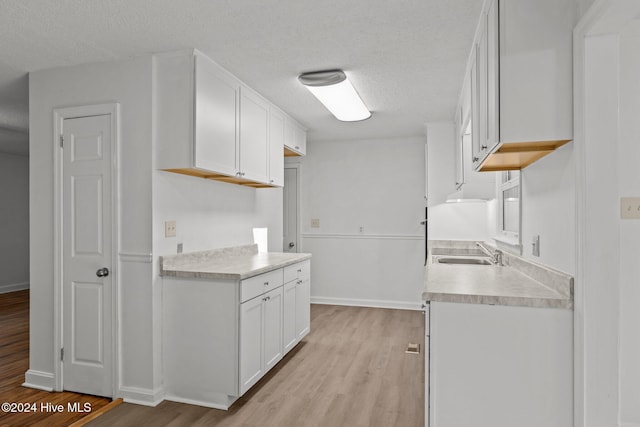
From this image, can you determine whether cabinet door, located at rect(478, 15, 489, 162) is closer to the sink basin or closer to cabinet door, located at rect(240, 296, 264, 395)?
the sink basin

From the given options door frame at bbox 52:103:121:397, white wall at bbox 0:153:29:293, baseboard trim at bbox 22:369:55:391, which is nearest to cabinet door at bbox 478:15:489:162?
door frame at bbox 52:103:121:397

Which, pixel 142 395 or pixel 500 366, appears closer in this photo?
pixel 500 366

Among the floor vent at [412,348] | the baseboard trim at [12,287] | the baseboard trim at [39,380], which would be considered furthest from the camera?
the baseboard trim at [12,287]

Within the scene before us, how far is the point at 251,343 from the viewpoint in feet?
9.10

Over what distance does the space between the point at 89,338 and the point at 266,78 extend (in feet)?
7.94

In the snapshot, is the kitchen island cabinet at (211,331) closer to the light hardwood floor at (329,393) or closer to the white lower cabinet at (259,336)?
the white lower cabinet at (259,336)

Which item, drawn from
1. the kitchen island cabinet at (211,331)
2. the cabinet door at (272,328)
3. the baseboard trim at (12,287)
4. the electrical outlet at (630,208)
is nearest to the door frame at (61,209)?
the kitchen island cabinet at (211,331)

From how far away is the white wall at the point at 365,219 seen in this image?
5.43 meters

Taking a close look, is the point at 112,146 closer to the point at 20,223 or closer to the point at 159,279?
the point at 159,279

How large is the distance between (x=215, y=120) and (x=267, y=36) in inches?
30.7

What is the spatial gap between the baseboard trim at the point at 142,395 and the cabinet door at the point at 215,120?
1600 mm

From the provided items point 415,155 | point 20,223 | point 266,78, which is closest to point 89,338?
point 266,78

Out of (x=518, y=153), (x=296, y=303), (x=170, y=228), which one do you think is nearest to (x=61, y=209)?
(x=170, y=228)

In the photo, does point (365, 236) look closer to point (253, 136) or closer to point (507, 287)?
point (253, 136)
